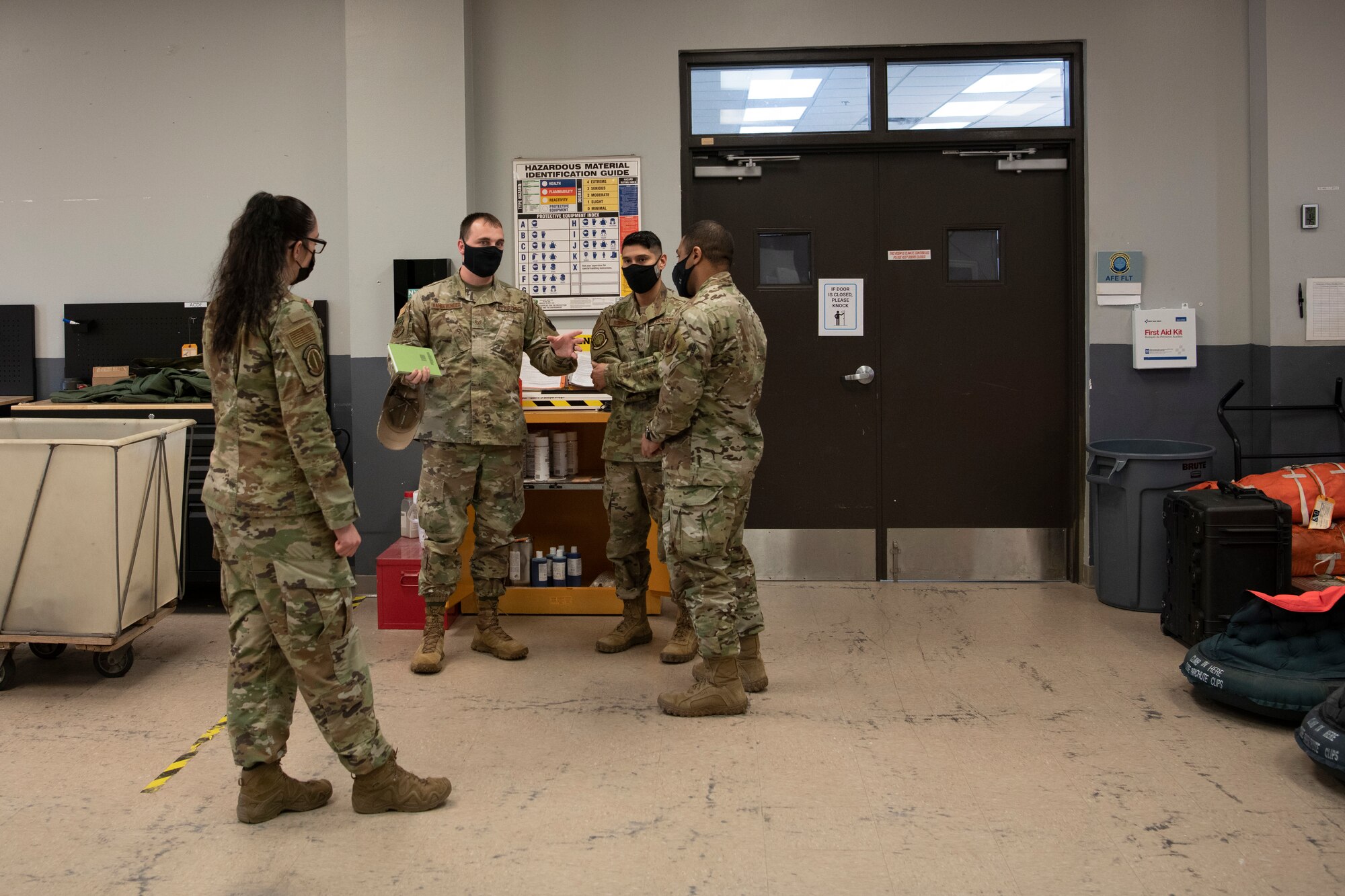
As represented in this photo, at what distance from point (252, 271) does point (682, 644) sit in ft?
7.27

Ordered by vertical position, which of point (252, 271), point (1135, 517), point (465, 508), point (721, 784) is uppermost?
point (252, 271)

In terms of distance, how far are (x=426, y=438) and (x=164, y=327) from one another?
7.14 feet

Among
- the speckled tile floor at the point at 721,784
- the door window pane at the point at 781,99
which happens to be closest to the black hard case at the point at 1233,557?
the speckled tile floor at the point at 721,784

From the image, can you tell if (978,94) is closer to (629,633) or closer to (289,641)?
(629,633)

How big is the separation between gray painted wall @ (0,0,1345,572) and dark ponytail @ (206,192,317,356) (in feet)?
8.00

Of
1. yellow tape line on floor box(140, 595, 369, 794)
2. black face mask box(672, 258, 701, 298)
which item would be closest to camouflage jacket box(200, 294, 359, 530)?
yellow tape line on floor box(140, 595, 369, 794)

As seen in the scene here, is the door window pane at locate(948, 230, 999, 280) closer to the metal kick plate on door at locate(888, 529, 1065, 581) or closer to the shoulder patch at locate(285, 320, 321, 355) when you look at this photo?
the metal kick plate on door at locate(888, 529, 1065, 581)

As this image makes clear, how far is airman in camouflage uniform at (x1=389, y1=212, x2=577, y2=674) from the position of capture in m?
3.80

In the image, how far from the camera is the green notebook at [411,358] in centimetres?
326

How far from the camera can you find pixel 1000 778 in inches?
109

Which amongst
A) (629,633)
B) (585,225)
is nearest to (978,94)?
(585,225)

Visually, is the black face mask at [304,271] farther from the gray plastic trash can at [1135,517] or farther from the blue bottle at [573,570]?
the gray plastic trash can at [1135,517]

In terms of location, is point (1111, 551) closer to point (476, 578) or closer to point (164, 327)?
point (476, 578)

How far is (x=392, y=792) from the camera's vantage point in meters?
2.56
